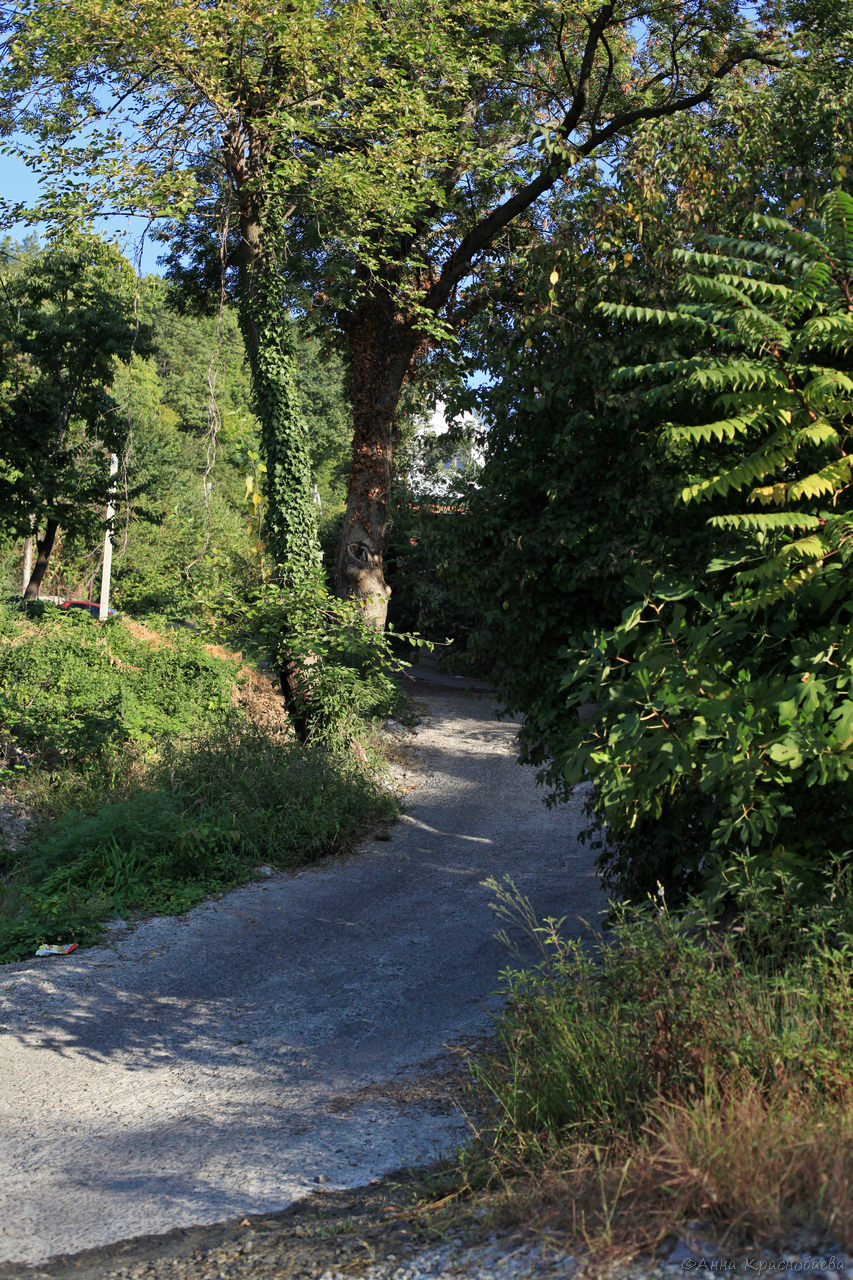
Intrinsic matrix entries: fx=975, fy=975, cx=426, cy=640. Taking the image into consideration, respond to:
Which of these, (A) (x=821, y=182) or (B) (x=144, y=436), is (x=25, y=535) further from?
(A) (x=821, y=182)

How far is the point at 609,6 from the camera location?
13.8 meters

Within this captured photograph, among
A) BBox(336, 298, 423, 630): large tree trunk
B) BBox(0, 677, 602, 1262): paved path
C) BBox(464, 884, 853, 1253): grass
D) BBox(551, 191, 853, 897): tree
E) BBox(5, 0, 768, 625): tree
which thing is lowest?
BBox(0, 677, 602, 1262): paved path

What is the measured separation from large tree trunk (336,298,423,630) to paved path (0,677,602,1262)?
19.2 feet

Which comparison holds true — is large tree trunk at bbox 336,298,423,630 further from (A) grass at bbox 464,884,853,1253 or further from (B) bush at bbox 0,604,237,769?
(A) grass at bbox 464,884,853,1253

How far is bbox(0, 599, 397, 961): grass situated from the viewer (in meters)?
9.60

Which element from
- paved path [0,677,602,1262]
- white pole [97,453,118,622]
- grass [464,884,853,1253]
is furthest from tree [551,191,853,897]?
white pole [97,453,118,622]

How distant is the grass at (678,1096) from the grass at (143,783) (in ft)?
18.7

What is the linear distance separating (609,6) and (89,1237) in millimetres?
15603

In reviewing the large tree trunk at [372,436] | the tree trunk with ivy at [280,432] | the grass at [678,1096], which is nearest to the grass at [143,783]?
the tree trunk with ivy at [280,432]

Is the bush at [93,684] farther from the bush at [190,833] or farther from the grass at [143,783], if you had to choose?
the bush at [190,833]

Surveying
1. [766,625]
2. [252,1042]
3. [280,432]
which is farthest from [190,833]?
[766,625]

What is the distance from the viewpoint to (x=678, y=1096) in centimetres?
359

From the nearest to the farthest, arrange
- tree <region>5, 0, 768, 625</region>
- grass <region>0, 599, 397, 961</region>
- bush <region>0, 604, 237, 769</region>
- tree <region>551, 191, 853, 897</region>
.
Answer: tree <region>551, 191, 853, 897</region> < grass <region>0, 599, 397, 961</region> < tree <region>5, 0, 768, 625</region> < bush <region>0, 604, 237, 769</region>

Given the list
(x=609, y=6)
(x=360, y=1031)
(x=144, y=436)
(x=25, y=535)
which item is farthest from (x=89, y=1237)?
(x=144, y=436)
